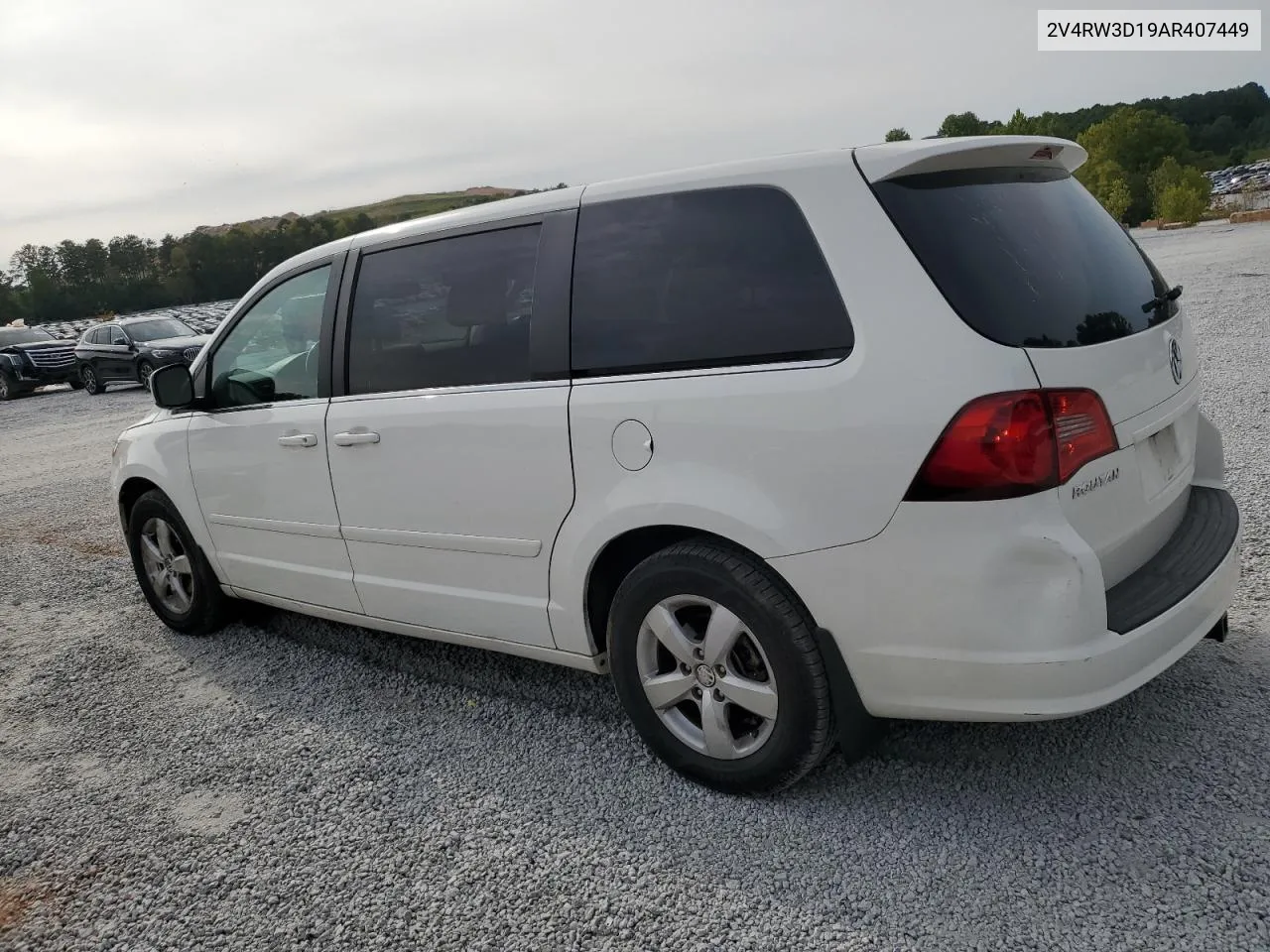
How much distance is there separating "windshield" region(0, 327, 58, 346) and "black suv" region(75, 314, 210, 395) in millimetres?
3933

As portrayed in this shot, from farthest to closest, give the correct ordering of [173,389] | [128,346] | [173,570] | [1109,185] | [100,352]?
[1109,185], [100,352], [128,346], [173,570], [173,389]

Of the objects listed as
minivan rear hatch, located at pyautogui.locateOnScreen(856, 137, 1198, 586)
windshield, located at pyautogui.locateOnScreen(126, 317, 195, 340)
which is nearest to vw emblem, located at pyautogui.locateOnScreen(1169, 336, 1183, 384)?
minivan rear hatch, located at pyautogui.locateOnScreen(856, 137, 1198, 586)

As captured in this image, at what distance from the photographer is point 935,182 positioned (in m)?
2.73

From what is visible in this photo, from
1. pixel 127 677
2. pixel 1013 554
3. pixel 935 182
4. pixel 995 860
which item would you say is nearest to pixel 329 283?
pixel 127 677

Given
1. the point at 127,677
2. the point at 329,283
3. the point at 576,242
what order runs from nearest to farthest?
the point at 576,242 → the point at 329,283 → the point at 127,677

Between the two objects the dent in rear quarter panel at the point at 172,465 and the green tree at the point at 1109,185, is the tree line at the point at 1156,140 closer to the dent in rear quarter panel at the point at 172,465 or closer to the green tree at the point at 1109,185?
the green tree at the point at 1109,185

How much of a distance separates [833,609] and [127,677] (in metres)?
3.59

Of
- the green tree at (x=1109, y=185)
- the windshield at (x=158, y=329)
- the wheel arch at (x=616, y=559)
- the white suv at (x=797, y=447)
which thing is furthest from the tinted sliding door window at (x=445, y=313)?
the green tree at (x=1109, y=185)

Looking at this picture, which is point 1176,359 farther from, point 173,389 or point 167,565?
point 167,565

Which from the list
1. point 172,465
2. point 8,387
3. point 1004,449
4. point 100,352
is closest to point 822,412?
point 1004,449

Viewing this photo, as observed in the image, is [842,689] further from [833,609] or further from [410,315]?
[410,315]

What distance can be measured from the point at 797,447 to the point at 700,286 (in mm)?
607

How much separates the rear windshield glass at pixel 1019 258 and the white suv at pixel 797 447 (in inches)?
0.4

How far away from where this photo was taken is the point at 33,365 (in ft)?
83.0
